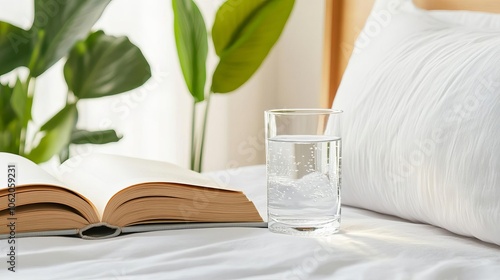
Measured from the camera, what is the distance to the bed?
0.93 m

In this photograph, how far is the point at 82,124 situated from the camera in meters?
2.48

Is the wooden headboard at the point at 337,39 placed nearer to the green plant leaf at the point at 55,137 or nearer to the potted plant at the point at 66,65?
the potted plant at the point at 66,65

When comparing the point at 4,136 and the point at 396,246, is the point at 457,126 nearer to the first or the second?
the point at 396,246

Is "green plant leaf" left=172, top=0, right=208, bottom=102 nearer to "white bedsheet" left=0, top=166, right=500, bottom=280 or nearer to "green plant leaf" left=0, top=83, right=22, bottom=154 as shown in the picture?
"green plant leaf" left=0, top=83, right=22, bottom=154

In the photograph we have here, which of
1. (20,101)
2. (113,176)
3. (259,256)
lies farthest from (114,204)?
(20,101)

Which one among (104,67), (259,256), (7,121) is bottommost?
(259,256)

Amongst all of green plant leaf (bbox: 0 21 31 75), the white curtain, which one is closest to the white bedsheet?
green plant leaf (bbox: 0 21 31 75)

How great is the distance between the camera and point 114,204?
1081mm

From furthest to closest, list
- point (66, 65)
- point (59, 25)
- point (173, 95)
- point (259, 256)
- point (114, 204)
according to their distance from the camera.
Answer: point (173, 95)
point (66, 65)
point (59, 25)
point (114, 204)
point (259, 256)

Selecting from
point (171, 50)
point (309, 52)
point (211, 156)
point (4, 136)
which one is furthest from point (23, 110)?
point (309, 52)

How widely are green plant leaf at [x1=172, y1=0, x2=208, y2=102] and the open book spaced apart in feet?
2.98

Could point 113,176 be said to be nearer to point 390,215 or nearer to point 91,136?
point 390,215

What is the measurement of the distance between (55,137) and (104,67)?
0.70ft

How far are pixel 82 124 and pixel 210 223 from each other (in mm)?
1426
